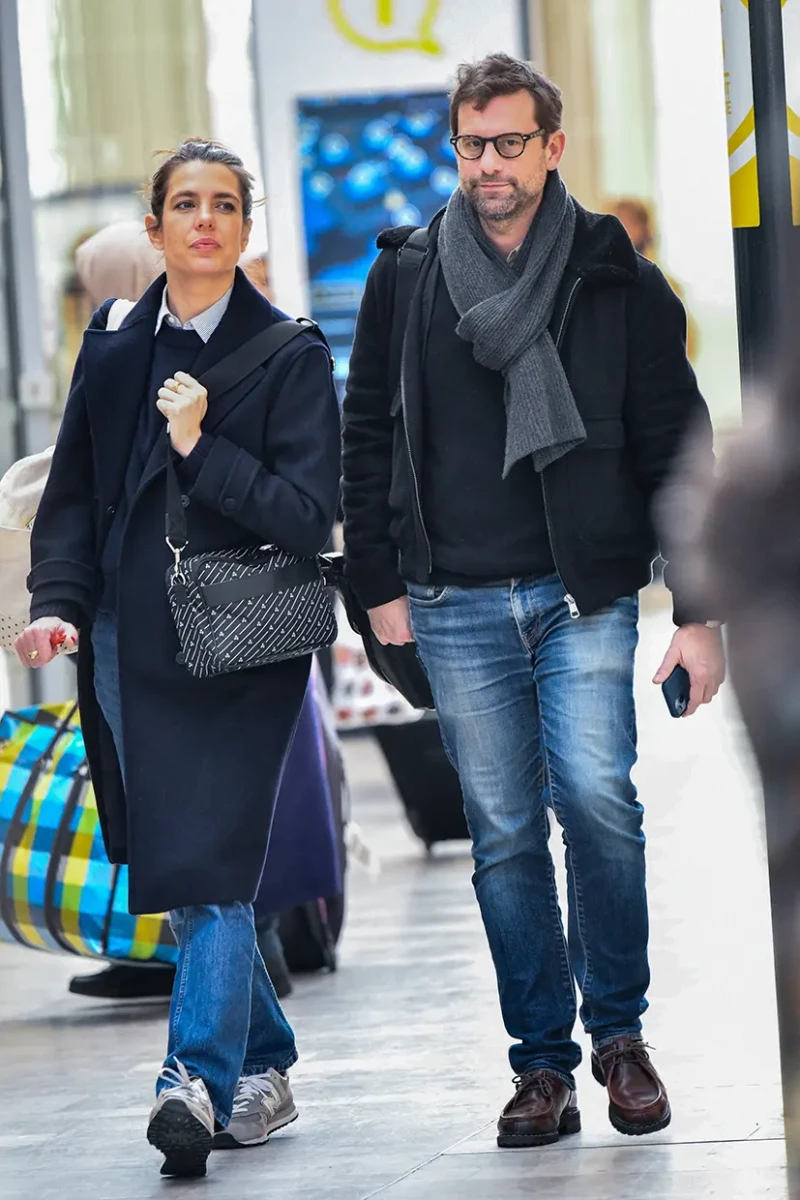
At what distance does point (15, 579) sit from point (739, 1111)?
5.82ft

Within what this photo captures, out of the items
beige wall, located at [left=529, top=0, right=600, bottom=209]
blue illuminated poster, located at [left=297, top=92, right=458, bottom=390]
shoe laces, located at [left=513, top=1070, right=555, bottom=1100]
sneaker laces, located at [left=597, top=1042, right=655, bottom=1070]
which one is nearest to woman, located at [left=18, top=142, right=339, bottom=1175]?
shoe laces, located at [left=513, top=1070, right=555, bottom=1100]

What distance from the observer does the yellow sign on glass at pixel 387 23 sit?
35.9 ft

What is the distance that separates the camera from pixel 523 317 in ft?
12.9

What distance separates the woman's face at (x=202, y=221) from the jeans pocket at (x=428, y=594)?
26.2 inches

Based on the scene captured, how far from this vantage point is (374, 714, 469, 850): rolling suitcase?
26.6ft

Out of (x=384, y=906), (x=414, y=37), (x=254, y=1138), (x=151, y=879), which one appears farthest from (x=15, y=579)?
(x=414, y=37)

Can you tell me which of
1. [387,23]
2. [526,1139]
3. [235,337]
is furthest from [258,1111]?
[387,23]

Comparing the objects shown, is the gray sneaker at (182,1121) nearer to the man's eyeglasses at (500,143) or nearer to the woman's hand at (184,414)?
the woman's hand at (184,414)

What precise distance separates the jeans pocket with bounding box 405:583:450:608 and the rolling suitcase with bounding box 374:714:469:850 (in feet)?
12.9

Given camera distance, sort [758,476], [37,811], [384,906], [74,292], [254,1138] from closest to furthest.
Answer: [758,476] → [254,1138] → [37,811] → [384,906] → [74,292]

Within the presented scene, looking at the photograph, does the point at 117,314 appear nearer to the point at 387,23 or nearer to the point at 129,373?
the point at 129,373

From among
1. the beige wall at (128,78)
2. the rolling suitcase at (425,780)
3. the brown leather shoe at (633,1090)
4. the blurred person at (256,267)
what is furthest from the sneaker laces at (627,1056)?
the beige wall at (128,78)

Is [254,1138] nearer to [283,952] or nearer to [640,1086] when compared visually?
[640,1086]

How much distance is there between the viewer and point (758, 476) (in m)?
1.88
